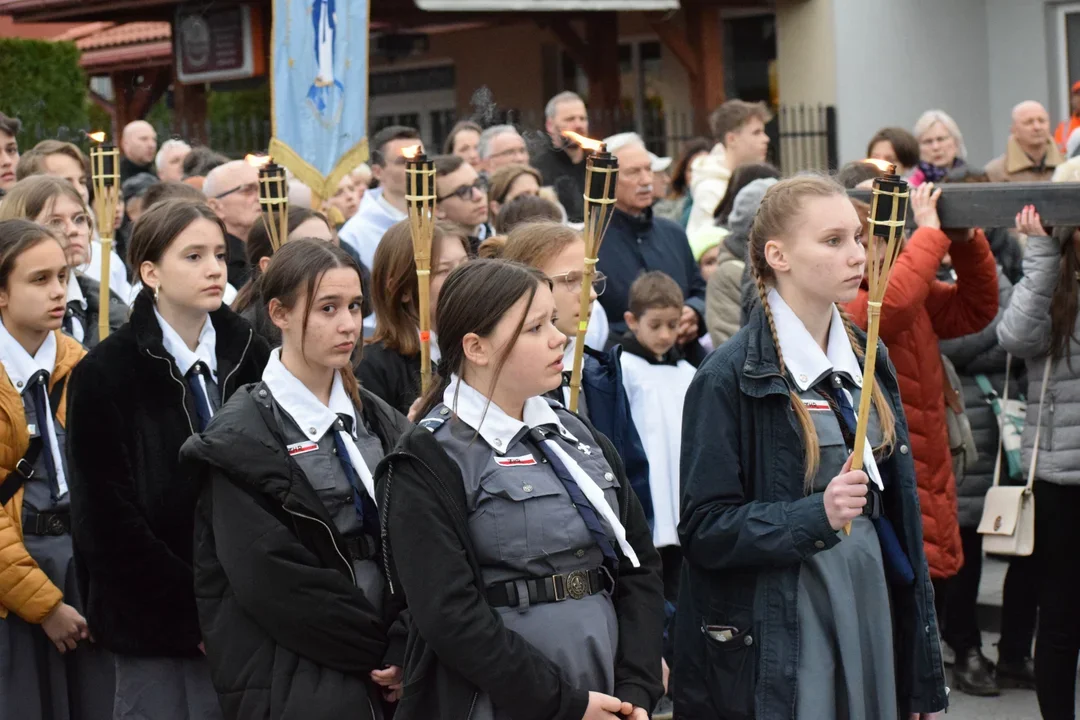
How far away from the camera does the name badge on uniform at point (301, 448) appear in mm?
3855

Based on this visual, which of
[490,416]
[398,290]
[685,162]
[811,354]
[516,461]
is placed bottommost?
[516,461]

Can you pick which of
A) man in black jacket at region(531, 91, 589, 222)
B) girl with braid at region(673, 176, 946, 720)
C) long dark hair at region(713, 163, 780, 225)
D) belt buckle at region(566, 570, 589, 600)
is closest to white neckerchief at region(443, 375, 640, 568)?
belt buckle at region(566, 570, 589, 600)

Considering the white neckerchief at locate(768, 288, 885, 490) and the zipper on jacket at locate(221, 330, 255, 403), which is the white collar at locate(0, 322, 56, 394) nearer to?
the zipper on jacket at locate(221, 330, 255, 403)

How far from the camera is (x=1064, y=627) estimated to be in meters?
5.38

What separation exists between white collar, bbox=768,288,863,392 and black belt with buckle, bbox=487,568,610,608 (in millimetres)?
778

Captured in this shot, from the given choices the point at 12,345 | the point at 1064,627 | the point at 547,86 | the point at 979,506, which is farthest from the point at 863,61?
the point at 12,345

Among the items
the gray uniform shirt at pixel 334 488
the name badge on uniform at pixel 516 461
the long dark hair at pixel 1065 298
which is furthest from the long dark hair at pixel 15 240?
the long dark hair at pixel 1065 298

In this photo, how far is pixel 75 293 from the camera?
5.84 meters

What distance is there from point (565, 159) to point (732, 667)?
6174 mm

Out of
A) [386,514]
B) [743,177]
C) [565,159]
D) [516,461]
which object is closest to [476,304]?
[516,461]

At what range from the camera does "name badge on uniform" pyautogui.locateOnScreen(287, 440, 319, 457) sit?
3.86 meters

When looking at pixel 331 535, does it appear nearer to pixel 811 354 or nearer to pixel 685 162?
pixel 811 354

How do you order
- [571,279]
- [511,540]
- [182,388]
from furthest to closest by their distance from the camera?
1. [571,279]
2. [182,388]
3. [511,540]

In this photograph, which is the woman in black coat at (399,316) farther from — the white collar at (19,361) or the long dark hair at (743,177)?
the long dark hair at (743,177)
